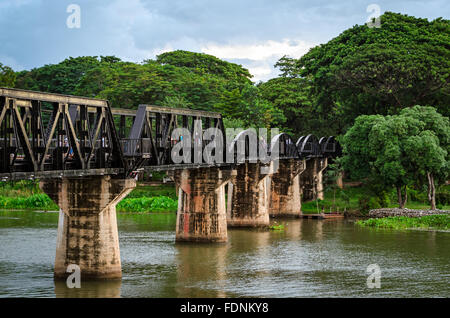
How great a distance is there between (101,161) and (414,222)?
→ 3961 cm

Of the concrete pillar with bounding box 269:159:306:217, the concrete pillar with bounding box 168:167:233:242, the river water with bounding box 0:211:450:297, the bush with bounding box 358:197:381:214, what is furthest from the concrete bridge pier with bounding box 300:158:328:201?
the concrete pillar with bounding box 168:167:233:242

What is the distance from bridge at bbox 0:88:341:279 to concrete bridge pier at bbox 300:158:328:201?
→ 2425 cm

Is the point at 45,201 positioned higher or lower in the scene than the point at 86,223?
higher

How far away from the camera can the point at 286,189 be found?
75.7 m

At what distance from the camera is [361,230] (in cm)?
6184

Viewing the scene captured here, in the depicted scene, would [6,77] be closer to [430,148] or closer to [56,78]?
[56,78]

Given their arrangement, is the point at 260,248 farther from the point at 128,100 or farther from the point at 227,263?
the point at 128,100

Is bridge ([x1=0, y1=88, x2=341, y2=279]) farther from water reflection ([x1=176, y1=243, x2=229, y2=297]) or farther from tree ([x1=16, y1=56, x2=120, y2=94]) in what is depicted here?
tree ([x1=16, y1=56, x2=120, y2=94])

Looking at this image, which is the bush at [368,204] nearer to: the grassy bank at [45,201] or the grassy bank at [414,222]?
the grassy bank at [414,222]

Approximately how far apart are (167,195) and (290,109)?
97.1ft

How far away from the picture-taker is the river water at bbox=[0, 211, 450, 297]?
32891 mm

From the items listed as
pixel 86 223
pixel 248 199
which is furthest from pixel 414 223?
pixel 86 223

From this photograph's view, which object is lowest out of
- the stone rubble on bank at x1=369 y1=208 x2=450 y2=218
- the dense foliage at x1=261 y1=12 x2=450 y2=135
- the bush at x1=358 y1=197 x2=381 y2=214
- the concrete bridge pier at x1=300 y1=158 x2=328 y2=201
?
the stone rubble on bank at x1=369 y1=208 x2=450 y2=218
